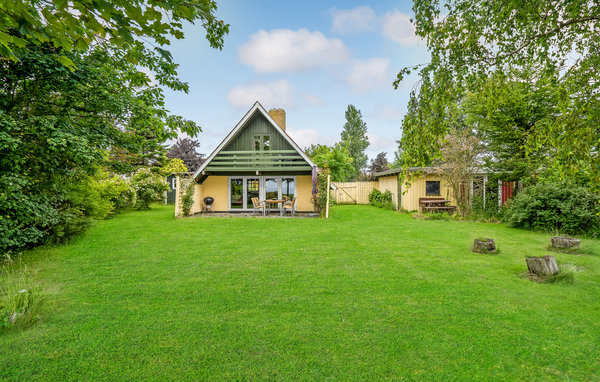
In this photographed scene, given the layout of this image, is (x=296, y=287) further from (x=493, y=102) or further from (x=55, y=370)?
(x=493, y=102)

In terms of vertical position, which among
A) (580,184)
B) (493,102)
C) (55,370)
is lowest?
(55,370)

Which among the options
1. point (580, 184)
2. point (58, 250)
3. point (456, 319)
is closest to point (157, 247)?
point (58, 250)

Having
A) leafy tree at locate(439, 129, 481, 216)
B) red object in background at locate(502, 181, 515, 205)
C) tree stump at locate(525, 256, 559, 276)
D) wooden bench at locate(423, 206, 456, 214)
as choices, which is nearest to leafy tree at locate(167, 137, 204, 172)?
wooden bench at locate(423, 206, 456, 214)

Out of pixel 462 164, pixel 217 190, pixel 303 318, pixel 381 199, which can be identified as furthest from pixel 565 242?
pixel 217 190

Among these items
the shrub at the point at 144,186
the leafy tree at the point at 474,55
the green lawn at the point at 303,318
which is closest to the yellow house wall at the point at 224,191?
the shrub at the point at 144,186

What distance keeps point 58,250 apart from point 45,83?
4077 mm

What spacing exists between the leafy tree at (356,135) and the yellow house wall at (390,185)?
2484cm

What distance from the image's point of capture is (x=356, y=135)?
48188 mm

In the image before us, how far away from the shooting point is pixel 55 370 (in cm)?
256

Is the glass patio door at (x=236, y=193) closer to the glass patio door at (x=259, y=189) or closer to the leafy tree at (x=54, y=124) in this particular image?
the glass patio door at (x=259, y=189)

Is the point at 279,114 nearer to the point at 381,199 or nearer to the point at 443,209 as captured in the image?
the point at 381,199

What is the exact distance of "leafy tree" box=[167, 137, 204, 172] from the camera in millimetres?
33878

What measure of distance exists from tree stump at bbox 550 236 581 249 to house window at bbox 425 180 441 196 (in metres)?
10.5

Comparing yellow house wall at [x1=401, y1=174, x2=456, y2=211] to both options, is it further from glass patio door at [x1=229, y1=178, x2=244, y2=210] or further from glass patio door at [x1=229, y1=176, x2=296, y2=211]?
glass patio door at [x1=229, y1=178, x2=244, y2=210]
